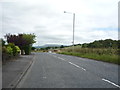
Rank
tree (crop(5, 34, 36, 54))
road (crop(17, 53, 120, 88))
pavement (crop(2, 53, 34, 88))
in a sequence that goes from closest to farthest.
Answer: pavement (crop(2, 53, 34, 88)) → road (crop(17, 53, 120, 88)) → tree (crop(5, 34, 36, 54))

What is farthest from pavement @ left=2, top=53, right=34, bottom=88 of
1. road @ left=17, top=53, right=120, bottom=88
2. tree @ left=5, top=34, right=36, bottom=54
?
tree @ left=5, top=34, right=36, bottom=54

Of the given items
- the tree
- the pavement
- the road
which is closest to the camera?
the pavement

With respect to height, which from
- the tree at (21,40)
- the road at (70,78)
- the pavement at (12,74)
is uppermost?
the tree at (21,40)

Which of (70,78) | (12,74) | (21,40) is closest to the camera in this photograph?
(70,78)

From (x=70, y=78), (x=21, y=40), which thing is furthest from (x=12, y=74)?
(x=21, y=40)

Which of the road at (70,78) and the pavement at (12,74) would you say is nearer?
the pavement at (12,74)

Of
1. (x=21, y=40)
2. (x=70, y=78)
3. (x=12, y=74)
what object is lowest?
(x=70, y=78)

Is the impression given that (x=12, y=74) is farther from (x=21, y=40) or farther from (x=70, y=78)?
(x=21, y=40)

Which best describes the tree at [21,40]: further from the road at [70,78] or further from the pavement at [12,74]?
the road at [70,78]

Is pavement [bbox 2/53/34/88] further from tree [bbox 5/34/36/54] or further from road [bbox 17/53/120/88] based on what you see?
tree [bbox 5/34/36/54]

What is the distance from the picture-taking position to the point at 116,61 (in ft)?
78.7

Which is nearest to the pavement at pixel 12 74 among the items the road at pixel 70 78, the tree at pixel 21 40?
the road at pixel 70 78

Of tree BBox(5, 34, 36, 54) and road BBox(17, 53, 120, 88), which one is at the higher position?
tree BBox(5, 34, 36, 54)

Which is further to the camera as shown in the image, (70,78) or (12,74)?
(12,74)
